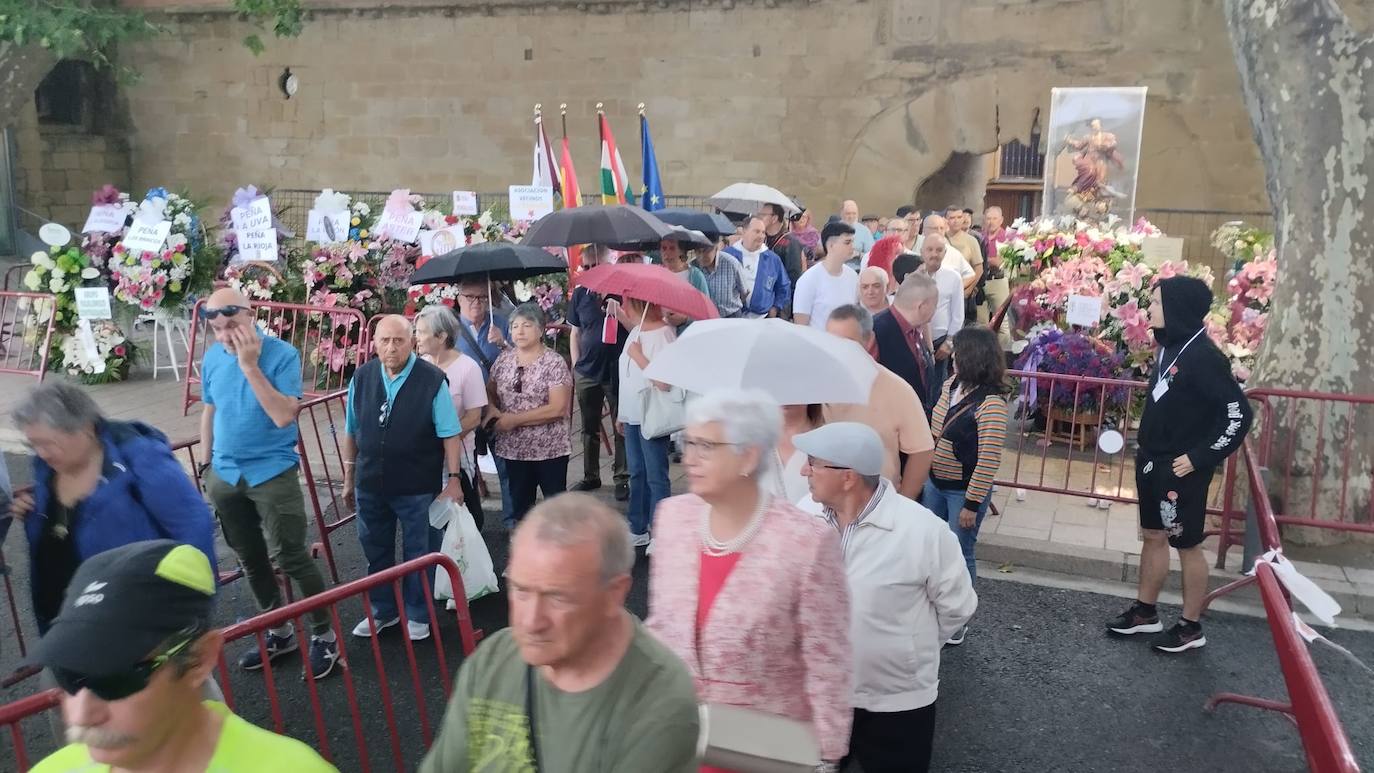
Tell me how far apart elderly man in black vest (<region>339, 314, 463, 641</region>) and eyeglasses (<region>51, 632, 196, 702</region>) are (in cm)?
315

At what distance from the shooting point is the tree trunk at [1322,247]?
6477 mm

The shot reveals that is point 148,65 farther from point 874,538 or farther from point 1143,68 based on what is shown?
point 874,538

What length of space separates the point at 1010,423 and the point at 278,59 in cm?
1639

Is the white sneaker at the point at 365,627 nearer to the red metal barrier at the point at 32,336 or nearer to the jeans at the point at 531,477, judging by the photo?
the jeans at the point at 531,477

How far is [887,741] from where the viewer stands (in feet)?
10.7

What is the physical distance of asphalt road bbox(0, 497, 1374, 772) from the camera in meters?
4.34

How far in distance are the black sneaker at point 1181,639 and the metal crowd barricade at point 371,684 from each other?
3.39 meters

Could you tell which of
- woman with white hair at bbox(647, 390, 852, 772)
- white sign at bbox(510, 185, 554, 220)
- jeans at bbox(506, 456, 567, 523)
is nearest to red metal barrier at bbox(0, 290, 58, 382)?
white sign at bbox(510, 185, 554, 220)

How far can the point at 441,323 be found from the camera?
5664mm

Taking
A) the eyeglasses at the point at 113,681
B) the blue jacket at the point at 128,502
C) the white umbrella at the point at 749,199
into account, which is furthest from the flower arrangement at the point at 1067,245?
the eyeglasses at the point at 113,681

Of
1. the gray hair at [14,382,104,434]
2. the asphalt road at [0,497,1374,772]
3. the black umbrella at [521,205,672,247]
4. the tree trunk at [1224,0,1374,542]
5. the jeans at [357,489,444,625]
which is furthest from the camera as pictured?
the black umbrella at [521,205,672,247]

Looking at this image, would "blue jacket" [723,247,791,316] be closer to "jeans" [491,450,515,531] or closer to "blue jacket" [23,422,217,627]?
"jeans" [491,450,515,531]

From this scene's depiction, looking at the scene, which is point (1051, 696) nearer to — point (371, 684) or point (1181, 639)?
point (1181, 639)

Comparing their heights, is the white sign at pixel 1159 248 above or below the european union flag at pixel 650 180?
below
